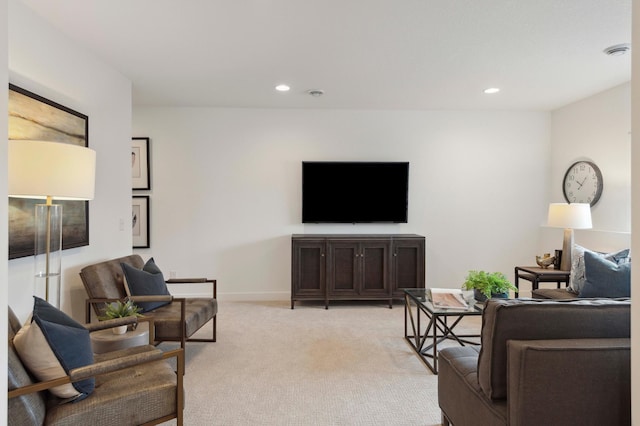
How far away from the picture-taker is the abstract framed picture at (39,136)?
2451 millimetres

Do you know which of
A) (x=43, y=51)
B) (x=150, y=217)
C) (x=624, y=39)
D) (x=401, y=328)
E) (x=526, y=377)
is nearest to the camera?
(x=526, y=377)

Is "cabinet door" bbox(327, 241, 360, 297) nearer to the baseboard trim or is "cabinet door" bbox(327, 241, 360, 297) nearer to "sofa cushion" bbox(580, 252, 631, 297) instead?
the baseboard trim

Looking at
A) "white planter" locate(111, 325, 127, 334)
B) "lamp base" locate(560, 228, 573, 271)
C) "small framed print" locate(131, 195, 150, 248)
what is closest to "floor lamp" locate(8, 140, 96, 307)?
"white planter" locate(111, 325, 127, 334)

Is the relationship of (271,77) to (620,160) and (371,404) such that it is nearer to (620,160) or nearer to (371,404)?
(371,404)

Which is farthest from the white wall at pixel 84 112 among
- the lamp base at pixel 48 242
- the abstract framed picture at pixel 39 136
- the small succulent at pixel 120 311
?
the small succulent at pixel 120 311

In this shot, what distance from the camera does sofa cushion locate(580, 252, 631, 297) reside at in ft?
11.2

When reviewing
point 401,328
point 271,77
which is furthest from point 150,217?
point 401,328

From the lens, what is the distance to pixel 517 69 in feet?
12.3

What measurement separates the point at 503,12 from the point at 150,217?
4.42m

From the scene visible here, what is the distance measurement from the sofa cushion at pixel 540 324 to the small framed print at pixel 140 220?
4.55m

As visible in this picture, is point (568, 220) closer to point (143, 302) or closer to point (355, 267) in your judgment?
point (355, 267)

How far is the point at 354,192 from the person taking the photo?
530 cm

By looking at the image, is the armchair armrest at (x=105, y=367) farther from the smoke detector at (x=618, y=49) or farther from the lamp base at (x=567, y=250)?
the lamp base at (x=567, y=250)

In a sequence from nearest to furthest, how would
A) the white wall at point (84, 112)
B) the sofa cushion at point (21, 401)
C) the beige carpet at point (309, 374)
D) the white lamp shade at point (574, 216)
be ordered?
1. the sofa cushion at point (21, 401)
2. the beige carpet at point (309, 374)
3. the white wall at point (84, 112)
4. the white lamp shade at point (574, 216)
